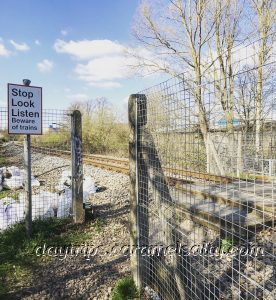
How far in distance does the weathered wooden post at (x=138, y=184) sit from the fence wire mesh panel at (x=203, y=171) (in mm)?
12

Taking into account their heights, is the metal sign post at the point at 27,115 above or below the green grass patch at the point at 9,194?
above

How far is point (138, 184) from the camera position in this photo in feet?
12.6

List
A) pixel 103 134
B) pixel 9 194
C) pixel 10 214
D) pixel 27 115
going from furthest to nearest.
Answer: pixel 103 134 < pixel 9 194 < pixel 10 214 < pixel 27 115

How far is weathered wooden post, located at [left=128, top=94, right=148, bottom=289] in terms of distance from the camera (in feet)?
12.2

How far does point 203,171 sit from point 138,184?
1111 millimetres

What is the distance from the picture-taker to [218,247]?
175 inches

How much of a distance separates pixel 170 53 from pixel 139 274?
649 inches

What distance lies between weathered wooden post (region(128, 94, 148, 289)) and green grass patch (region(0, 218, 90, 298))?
4.73ft

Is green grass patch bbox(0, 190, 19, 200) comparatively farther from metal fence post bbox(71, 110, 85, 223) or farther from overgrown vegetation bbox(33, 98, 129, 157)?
overgrown vegetation bbox(33, 98, 129, 157)

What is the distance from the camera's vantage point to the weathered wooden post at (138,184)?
3717mm

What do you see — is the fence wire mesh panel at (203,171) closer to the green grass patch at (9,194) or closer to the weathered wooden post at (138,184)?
the weathered wooden post at (138,184)

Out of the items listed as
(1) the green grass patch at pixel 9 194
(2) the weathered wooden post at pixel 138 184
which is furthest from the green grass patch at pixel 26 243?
(1) the green grass patch at pixel 9 194

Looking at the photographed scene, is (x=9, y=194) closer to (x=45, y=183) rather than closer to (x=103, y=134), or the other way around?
(x=45, y=183)

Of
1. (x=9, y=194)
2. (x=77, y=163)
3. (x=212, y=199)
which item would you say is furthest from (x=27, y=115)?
(x=9, y=194)
